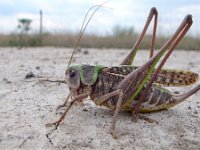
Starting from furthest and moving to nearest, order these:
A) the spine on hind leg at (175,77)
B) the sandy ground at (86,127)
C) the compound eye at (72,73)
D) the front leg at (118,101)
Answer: the spine on hind leg at (175,77)
the compound eye at (72,73)
the front leg at (118,101)
the sandy ground at (86,127)

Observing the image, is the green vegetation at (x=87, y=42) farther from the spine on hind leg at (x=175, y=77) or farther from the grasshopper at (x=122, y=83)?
the grasshopper at (x=122, y=83)

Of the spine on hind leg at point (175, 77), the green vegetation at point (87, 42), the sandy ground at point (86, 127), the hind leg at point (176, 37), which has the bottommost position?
the green vegetation at point (87, 42)

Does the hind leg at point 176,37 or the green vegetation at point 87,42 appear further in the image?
the green vegetation at point 87,42

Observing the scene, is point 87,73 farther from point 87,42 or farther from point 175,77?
point 87,42

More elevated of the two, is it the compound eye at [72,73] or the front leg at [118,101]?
the compound eye at [72,73]

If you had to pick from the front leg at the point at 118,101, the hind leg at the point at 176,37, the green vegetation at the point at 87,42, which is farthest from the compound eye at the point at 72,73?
the green vegetation at the point at 87,42

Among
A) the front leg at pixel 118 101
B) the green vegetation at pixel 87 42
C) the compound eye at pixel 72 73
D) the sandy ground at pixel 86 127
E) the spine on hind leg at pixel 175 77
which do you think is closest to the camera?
the sandy ground at pixel 86 127

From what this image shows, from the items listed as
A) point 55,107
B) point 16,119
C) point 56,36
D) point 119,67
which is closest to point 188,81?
point 119,67

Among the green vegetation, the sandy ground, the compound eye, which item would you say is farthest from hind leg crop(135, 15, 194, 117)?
the green vegetation

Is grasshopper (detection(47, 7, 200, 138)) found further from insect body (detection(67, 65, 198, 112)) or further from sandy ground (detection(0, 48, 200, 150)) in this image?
sandy ground (detection(0, 48, 200, 150))

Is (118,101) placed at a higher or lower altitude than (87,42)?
higher

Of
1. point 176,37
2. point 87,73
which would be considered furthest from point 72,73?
point 176,37

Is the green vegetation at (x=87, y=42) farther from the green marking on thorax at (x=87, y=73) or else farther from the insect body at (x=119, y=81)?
the green marking on thorax at (x=87, y=73)
